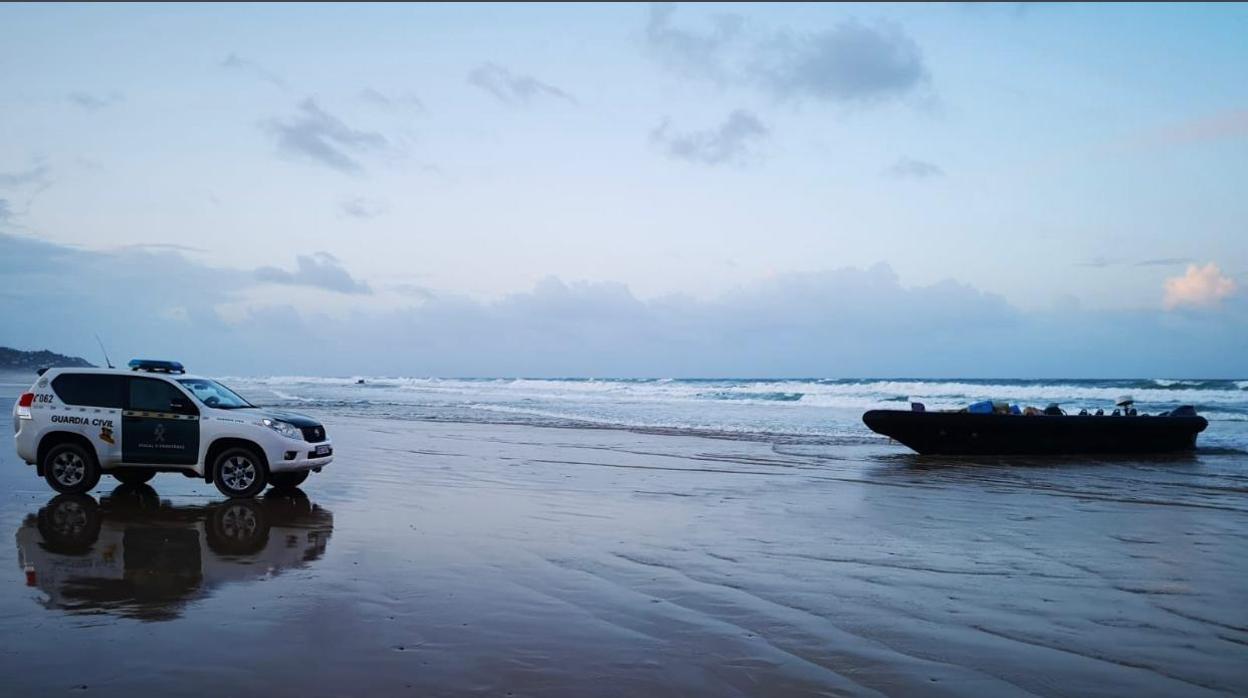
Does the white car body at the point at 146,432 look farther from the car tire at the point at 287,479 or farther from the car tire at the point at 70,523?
the car tire at the point at 70,523

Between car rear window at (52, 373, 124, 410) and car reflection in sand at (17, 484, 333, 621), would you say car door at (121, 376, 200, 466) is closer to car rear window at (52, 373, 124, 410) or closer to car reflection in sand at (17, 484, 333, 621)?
car rear window at (52, 373, 124, 410)

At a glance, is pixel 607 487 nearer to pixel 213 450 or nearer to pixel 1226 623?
pixel 213 450

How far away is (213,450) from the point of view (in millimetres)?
12398

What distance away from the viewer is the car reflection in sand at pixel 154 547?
22.9 feet

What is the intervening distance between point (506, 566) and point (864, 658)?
364cm

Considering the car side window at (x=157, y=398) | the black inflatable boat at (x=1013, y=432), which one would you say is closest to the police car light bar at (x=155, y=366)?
the car side window at (x=157, y=398)

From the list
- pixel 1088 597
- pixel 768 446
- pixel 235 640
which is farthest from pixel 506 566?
pixel 768 446

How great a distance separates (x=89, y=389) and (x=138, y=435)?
1.01m

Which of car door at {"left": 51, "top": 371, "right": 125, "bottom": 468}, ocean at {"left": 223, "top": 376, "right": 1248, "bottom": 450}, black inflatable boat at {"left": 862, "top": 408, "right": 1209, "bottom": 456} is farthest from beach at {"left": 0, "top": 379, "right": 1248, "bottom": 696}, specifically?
ocean at {"left": 223, "top": 376, "right": 1248, "bottom": 450}

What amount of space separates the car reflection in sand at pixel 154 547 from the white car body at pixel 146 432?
59cm

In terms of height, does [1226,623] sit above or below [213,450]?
below

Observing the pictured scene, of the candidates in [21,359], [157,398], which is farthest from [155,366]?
[21,359]

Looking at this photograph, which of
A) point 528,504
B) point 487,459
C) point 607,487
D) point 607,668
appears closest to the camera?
point 607,668

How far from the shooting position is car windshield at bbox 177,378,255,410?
12.6m
